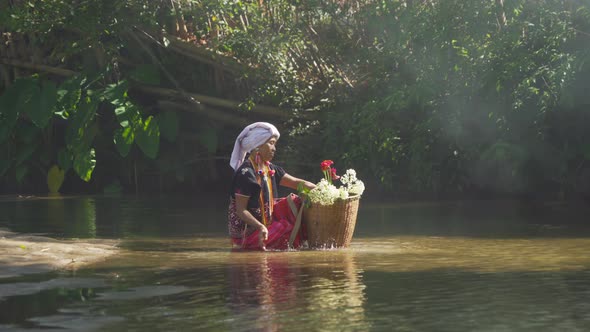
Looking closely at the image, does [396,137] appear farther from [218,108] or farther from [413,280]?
[413,280]

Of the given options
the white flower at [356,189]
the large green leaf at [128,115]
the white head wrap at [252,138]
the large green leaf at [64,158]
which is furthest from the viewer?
the large green leaf at [64,158]

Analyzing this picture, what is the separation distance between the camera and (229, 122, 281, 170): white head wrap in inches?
360

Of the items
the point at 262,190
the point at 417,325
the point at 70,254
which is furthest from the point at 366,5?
the point at 417,325

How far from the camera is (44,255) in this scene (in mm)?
8430

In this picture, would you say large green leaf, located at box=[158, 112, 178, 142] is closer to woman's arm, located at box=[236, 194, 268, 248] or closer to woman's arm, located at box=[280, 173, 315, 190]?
woman's arm, located at box=[280, 173, 315, 190]

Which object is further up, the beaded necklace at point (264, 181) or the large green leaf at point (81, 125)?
the large green leaf at point (81, 125)

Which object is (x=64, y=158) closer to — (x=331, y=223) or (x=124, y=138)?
(x=124, y=138)

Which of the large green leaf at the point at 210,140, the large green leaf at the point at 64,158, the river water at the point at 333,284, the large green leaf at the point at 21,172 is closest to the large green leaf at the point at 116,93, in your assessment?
the large green leaf at the point at 64,158

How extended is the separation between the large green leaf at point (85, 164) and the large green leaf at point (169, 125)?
1.41 m

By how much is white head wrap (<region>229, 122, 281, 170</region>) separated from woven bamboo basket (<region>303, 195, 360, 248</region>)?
0.73 m

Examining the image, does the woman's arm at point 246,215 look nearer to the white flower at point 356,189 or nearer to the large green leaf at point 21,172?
the white flower at point 356,189

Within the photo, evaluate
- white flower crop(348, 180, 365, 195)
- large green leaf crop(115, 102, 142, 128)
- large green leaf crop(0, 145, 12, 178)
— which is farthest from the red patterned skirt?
large green leaf crop(0, 145, 12, 178)

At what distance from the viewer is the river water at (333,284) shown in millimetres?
5523

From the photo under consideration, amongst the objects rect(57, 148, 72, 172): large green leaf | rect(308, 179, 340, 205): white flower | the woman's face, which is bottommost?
rect(308, 179, 340, 205): white flower
